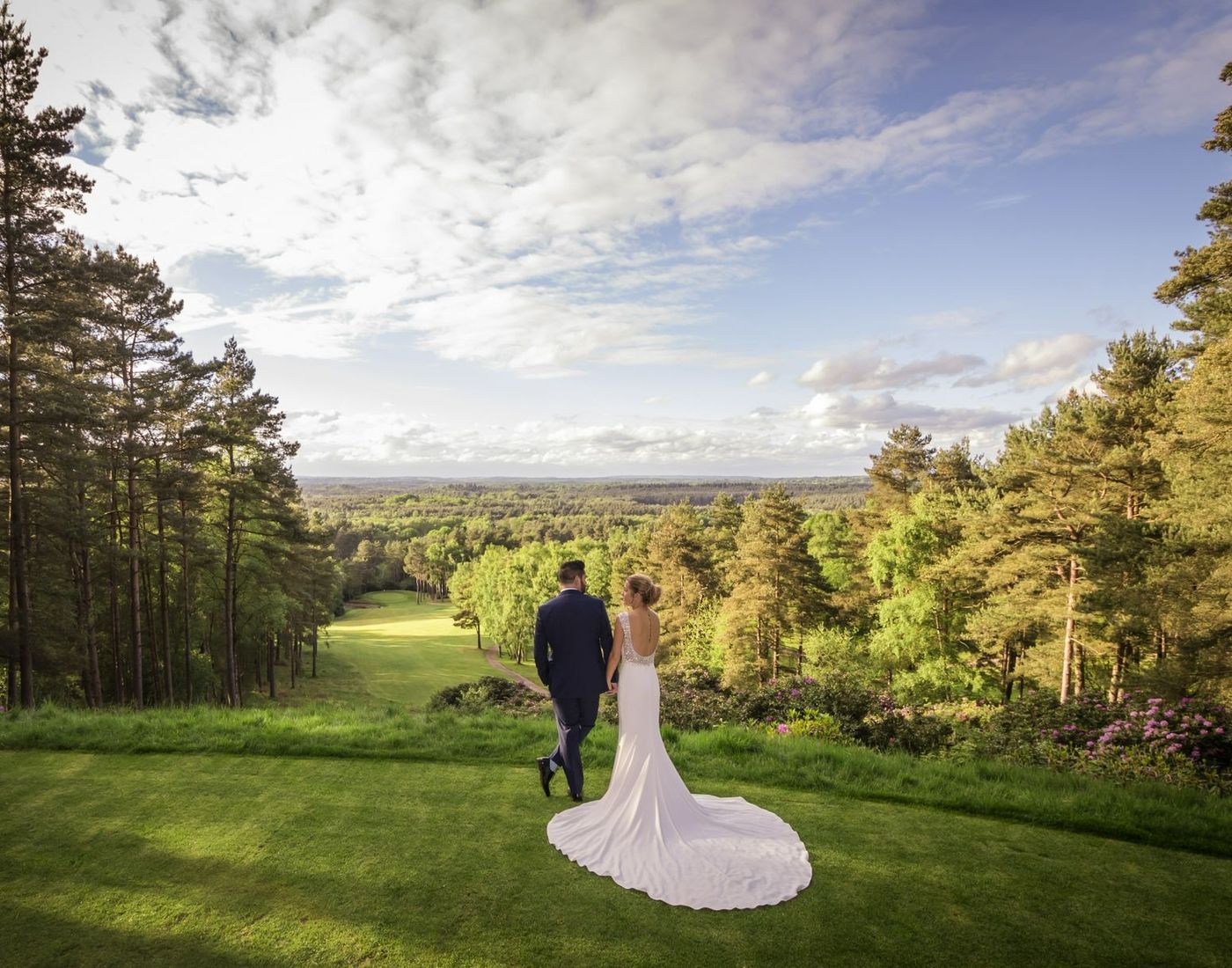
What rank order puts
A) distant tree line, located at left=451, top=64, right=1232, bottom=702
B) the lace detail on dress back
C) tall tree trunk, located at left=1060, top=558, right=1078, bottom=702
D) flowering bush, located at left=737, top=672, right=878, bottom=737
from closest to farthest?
the lace detail on dress back
flowering bush, located at left=737, top=672, right=878, bottom=737
distant tree line, located at left=451, top=64, right=1232, bottom=702
tall tree trunk, located at left=1060, top=558, right=1078, bottom=702

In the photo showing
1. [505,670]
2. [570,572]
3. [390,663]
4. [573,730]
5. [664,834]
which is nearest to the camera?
[664,834]

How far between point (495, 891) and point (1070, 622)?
22.9 m

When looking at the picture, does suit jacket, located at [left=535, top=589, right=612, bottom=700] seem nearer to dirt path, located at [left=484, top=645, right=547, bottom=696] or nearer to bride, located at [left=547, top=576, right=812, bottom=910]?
bride, located at [left=547, top=576, right=812, bottom=910]

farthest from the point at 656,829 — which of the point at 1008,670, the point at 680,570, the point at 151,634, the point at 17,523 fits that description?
the point at 680,570

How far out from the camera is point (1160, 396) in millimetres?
18062

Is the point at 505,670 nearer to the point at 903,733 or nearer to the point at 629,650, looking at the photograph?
the point at 903,733

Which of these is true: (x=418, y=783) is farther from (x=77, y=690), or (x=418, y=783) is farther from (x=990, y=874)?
(x=77, y=690)

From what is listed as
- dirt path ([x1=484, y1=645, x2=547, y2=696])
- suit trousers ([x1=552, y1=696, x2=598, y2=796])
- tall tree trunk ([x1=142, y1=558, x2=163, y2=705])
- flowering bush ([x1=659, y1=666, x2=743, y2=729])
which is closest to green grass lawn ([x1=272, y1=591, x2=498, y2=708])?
dirt path ([x1=484, y1=645, x2=547, y2=696])

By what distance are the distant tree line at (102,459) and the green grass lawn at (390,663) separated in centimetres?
699

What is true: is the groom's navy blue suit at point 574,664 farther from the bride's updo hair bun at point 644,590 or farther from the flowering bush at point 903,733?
the flowering bush at point 903,733

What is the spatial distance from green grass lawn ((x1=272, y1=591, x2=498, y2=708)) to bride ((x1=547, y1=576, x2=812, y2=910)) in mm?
28565

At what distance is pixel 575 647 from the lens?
6.49 metres

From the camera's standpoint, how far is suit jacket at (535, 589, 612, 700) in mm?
6414

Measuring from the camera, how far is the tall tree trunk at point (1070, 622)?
2014 cm
